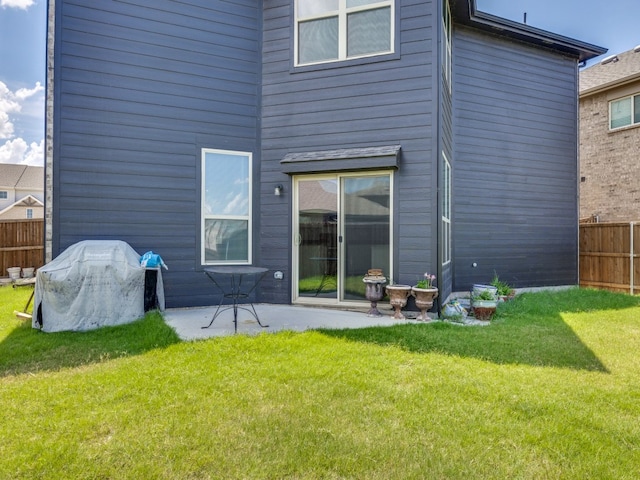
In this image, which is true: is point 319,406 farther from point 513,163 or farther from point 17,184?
point 17,184

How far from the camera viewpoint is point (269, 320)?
200 inches

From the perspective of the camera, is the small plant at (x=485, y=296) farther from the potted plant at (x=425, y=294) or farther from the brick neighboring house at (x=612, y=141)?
the brick neighboring house at (x=612, y=141)

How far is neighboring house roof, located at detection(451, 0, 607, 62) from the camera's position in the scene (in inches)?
283

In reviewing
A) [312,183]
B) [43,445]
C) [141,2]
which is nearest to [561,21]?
[312,183]

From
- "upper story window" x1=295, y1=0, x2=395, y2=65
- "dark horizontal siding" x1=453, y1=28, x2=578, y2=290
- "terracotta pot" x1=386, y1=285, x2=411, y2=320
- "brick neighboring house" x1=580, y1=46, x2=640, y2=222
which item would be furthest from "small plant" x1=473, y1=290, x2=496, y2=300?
"brick neighboring house" x1=580, y1=46, x2=640, y2=222

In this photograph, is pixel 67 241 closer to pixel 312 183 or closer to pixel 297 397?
pixel 312 183

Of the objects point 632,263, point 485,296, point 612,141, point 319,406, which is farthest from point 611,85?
point 319,406

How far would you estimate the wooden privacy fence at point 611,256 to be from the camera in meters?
8.48

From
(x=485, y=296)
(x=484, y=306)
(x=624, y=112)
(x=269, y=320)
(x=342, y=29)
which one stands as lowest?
(x=269, y=320)

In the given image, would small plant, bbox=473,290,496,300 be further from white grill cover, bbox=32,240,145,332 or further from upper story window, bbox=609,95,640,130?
upper story window, bbox=609,95,640,130

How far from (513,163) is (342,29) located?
14.8ft

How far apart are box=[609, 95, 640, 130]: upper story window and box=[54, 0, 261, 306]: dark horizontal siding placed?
10.2 metres

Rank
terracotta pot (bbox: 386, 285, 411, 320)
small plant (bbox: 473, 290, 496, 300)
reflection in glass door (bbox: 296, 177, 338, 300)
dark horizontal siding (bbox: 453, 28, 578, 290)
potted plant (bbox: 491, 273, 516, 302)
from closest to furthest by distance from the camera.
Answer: terracotta pot (bbox: 386, 285, 411, 320), small plant (bbox: 473, 290, 496, 300), reflection in glass door (bbox: 296, 177, 338, 300), potted plant (bbox: 491, 273, 516, 302), dark horizontal siding (bbox: 453, 28, 578, 290)

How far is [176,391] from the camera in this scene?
2.92m
